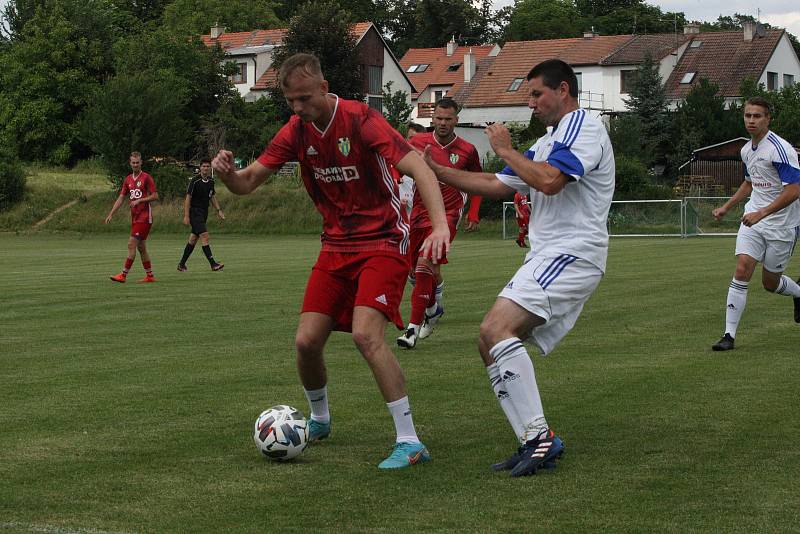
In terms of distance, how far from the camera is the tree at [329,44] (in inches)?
2584

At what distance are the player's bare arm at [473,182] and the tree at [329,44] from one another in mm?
59431

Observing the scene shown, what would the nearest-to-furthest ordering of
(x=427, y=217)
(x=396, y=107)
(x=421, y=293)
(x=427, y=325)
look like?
(x=421, y=293)
(x=427, y=325)
(x=427, y=217)
(x=396, y=107)

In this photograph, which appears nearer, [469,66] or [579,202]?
[579,202]

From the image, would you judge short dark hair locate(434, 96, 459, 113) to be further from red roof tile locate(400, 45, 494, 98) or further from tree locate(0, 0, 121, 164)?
red roof tile locate(400, 45, 494, 98)

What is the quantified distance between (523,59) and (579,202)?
75245mm

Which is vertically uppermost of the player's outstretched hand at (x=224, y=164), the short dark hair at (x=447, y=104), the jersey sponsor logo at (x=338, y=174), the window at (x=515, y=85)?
the window at (x=515, y=85)

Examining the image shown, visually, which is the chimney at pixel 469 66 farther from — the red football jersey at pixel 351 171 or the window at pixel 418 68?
the red football jersey at pixel 351 171

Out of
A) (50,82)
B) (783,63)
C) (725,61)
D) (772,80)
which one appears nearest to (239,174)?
(50,82)

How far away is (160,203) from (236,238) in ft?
23.3

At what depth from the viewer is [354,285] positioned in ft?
21.2

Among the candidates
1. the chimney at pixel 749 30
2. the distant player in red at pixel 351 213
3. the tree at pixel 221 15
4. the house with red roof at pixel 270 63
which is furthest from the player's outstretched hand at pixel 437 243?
the tree at pixel 221 15

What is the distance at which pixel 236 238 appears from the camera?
4231cm

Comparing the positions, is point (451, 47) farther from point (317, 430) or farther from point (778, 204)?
point (317, 430)

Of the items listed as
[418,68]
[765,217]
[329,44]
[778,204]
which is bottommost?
[765,217]
